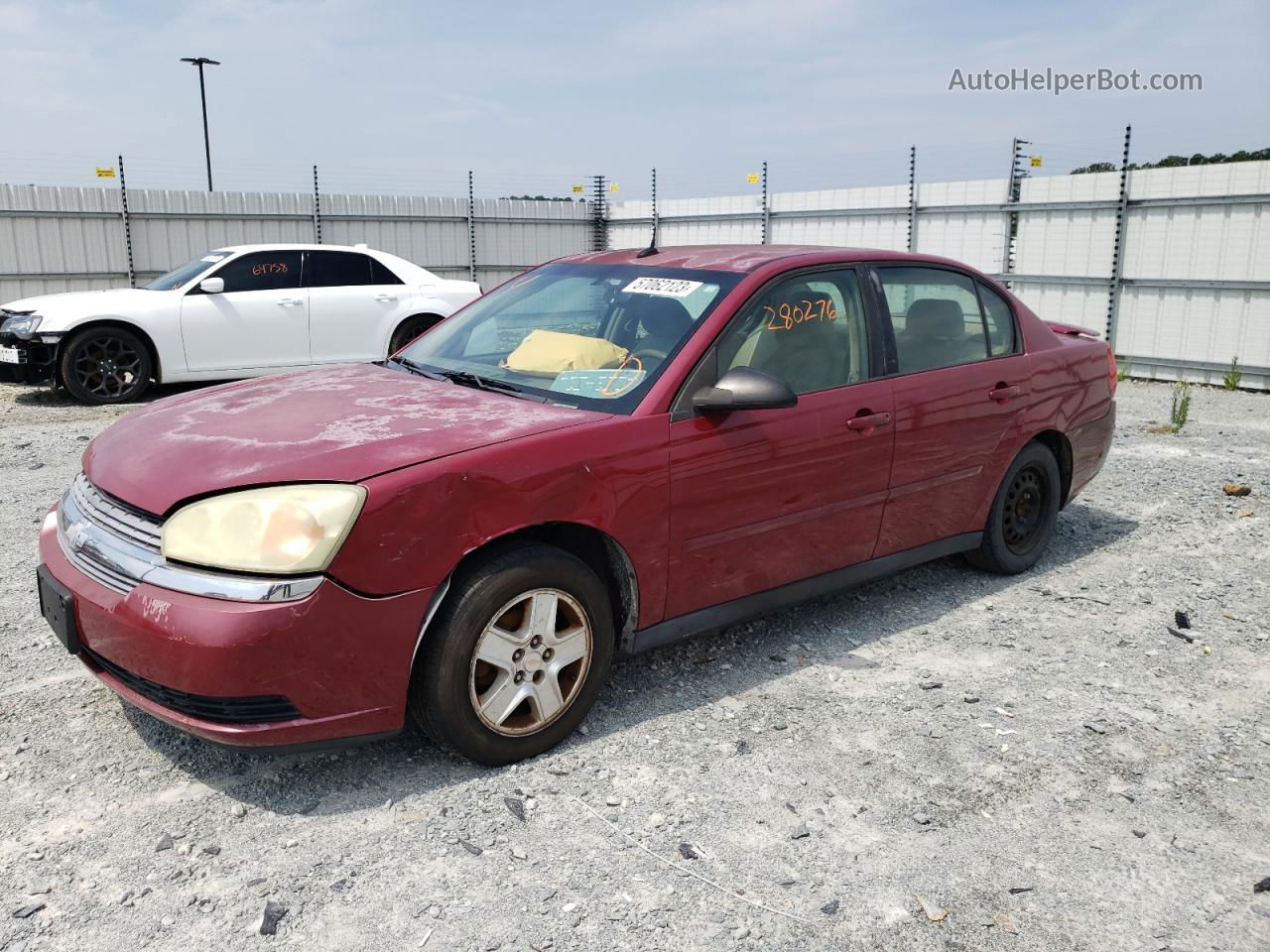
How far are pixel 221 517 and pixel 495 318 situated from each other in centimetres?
185

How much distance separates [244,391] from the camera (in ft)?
12.8

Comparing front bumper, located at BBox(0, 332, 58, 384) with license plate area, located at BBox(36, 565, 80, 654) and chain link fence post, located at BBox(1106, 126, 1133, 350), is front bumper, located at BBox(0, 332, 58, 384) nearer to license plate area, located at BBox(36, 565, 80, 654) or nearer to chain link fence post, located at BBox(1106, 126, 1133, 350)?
license plate area, located at BBox(36, 565, 80, 654)

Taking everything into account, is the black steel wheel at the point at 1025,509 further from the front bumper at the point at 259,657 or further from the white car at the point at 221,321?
the white car at the point at 221,321

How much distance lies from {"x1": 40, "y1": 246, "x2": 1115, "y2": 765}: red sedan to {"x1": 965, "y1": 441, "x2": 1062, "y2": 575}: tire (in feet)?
0.14

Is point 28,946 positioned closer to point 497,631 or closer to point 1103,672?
point 497,631

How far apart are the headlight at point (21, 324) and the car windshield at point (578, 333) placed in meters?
7.13

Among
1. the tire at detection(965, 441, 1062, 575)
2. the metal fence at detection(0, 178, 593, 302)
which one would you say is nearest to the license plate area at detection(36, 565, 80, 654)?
the tire at detection(965, 441, 1062, 575)

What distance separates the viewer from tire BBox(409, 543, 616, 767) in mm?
3023

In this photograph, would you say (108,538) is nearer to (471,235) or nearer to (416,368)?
(416,368)

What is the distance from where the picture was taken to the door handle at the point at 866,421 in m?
4.06

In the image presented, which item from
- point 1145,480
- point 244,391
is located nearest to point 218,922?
point 244,391

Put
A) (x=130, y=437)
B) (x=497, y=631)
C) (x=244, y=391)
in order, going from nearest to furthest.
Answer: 1. (x=497, y=631)
2. (x=130, y=437)
3. (x=244, y=391)

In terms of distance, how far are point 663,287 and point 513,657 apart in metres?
1.61

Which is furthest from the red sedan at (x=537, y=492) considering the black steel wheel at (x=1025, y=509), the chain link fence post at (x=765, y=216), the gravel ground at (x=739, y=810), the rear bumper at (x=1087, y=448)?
the chain link fence post at (x=765, y=216)
